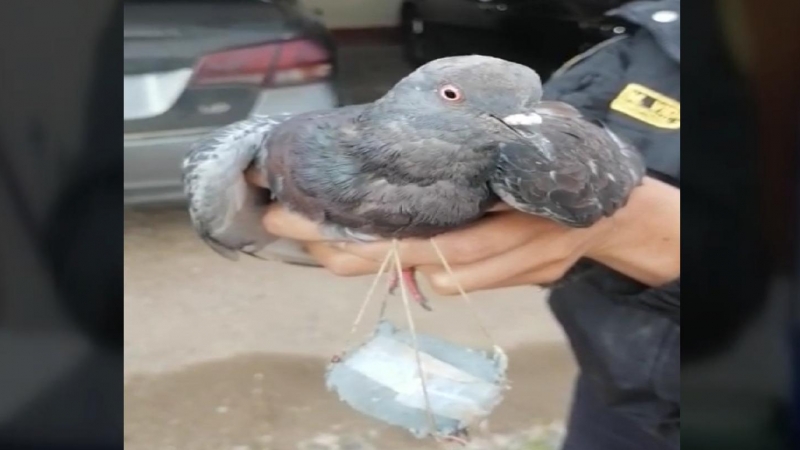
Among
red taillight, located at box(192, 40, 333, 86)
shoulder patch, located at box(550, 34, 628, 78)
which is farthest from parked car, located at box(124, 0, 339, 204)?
shoulder patch, located at box(550, 34, 628, 78)

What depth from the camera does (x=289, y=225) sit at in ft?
1.28

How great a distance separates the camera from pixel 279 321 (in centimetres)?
41

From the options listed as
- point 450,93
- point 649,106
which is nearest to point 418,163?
point 450,93

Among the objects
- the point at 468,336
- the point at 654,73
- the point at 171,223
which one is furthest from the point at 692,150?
the point at 171,223

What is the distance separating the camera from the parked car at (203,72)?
1.33 feet

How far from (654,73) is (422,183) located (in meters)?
0.15

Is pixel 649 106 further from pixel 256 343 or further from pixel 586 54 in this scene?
pixel 256 343

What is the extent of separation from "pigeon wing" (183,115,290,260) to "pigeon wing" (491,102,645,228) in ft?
0.36

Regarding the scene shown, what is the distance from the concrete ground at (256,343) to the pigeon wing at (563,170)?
5cm

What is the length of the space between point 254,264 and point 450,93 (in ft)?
0.41

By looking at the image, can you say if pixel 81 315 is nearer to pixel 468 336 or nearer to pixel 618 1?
pixel 468 336

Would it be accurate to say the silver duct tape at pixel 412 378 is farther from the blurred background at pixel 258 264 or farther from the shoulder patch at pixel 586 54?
the shoulder patch at pixel 586 54

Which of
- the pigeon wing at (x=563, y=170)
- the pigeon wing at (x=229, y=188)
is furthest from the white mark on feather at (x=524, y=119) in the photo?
the pigeon wing at (x=229, y=188)

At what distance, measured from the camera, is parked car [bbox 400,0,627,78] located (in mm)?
402
